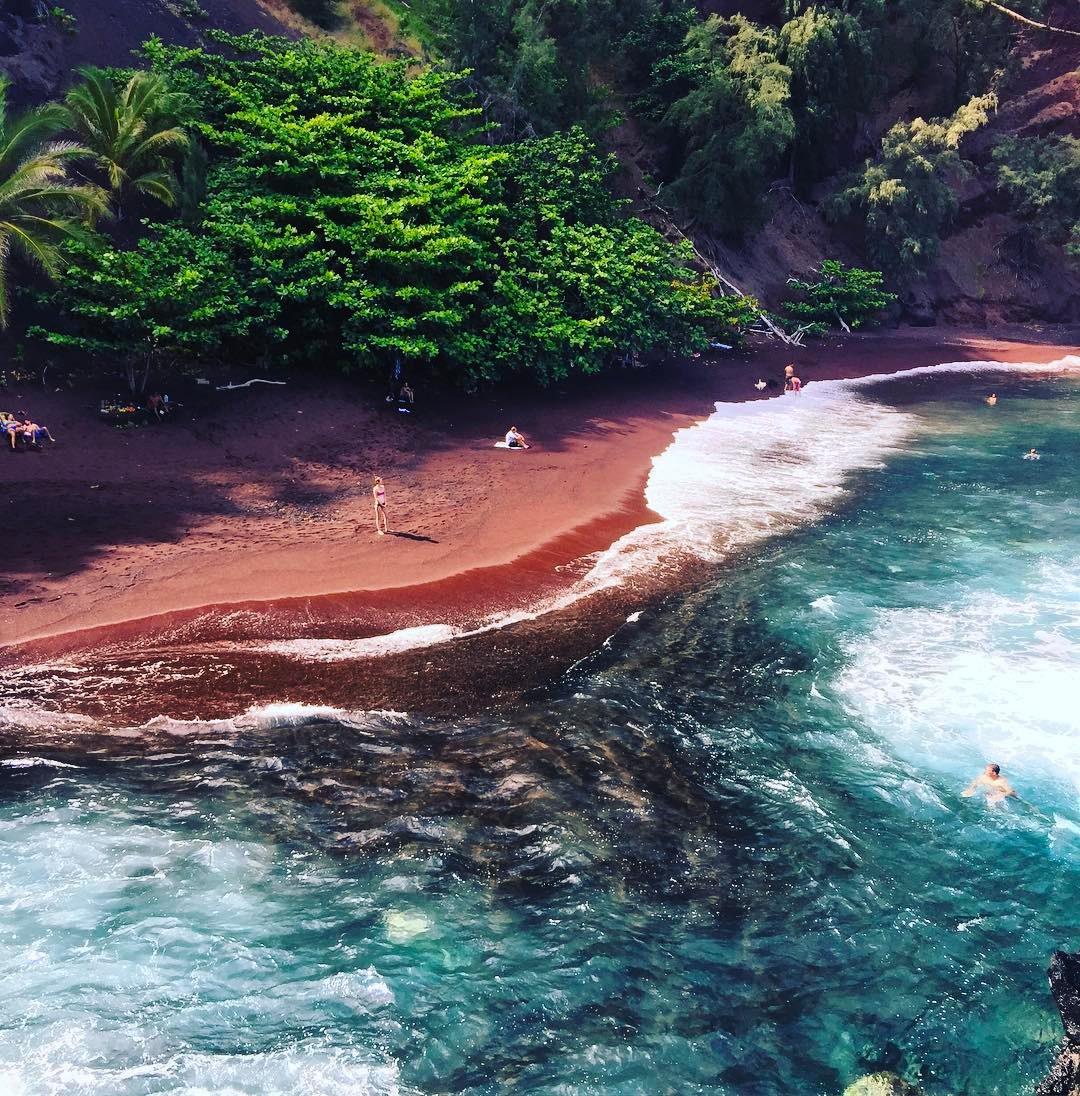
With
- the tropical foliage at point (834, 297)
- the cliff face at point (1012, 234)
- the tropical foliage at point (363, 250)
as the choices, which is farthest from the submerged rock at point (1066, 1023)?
the cliff face at point (1012, 234)

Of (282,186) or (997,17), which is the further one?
(997,17)

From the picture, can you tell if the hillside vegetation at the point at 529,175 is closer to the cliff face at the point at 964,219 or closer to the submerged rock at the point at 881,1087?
the cliff face at the point at 964,219

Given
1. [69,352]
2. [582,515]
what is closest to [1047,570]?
[582,515]

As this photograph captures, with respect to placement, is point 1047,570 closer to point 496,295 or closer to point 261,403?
point 496,295

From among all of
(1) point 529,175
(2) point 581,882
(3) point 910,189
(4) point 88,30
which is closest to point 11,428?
(2) point 581,882

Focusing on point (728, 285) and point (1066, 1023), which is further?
point (728, 285)

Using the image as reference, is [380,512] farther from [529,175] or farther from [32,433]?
[529,175]
